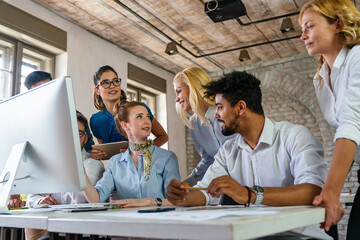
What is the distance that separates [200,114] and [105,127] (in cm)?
71

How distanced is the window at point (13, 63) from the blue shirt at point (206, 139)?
2.73 metres

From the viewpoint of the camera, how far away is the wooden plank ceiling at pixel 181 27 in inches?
182

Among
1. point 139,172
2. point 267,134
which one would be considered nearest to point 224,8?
point 139,172

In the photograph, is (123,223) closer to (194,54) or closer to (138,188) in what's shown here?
(138,188)

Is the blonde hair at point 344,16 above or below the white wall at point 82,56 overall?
below

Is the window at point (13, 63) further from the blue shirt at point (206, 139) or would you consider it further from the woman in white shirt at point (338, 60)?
the woman in white shirt at point (338, 60)

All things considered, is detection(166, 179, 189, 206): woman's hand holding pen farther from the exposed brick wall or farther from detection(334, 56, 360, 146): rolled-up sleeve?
the exposed brick wall

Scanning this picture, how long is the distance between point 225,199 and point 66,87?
738mm

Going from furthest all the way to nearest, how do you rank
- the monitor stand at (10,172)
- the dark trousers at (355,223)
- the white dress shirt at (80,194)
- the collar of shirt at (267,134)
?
the white dress shirt at (80,194) < the collar of shirt at (267,134) < the dark trousers at (355,223) < the monitor stand at (10,172)

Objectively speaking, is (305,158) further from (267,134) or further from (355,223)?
(355,223)

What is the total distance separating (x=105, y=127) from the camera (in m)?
2.56

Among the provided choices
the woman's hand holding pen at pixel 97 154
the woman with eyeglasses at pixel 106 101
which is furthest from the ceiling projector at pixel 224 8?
the woman's hand holding pen at pixel 97 154

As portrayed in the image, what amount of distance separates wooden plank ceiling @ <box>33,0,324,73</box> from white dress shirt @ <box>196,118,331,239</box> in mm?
3448

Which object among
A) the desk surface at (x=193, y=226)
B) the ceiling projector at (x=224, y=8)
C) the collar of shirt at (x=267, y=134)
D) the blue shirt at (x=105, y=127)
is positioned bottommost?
the desk surface at (x=193, y=226)
